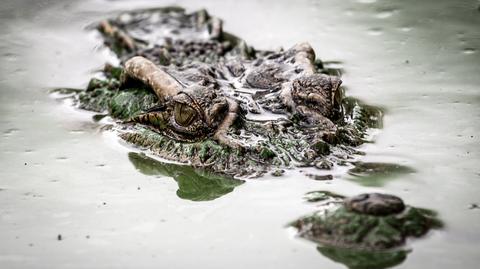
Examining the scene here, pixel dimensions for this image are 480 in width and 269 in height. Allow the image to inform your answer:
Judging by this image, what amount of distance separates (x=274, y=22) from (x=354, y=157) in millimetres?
3291

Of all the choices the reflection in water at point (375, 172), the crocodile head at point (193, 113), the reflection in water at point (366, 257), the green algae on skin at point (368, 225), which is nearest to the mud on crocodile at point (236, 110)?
the crocodile head at point (193, 113)

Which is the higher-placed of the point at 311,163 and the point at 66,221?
the point at 311,163

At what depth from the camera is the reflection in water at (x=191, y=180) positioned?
4637 millimetres

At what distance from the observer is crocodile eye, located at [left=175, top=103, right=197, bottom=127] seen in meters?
5.10

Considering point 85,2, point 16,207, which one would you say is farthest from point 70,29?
point 16,207

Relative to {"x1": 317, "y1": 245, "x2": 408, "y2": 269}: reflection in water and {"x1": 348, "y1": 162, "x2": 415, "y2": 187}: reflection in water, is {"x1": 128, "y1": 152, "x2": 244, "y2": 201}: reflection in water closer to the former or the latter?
{"x1": 348, "y1": 162, "x2": 415, "y2": 187}: reflection in water

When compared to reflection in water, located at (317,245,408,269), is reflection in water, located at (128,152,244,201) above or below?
below

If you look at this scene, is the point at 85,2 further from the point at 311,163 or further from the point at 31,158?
the point at 311,163

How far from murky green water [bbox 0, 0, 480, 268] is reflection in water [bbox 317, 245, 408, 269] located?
2 cm

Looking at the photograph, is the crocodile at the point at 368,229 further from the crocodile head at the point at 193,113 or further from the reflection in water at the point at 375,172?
the crocodile head at the point at 193,113

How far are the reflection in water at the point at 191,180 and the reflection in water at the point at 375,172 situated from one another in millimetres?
733

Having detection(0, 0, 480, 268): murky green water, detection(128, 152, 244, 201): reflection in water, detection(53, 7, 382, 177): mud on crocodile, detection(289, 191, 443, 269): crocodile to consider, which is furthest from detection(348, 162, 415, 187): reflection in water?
detection(128, 152, 244, 201): reflection in water

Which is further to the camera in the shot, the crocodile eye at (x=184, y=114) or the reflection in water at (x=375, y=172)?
the crocodile eye at (x=184, y=114)

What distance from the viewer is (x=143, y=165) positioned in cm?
516
